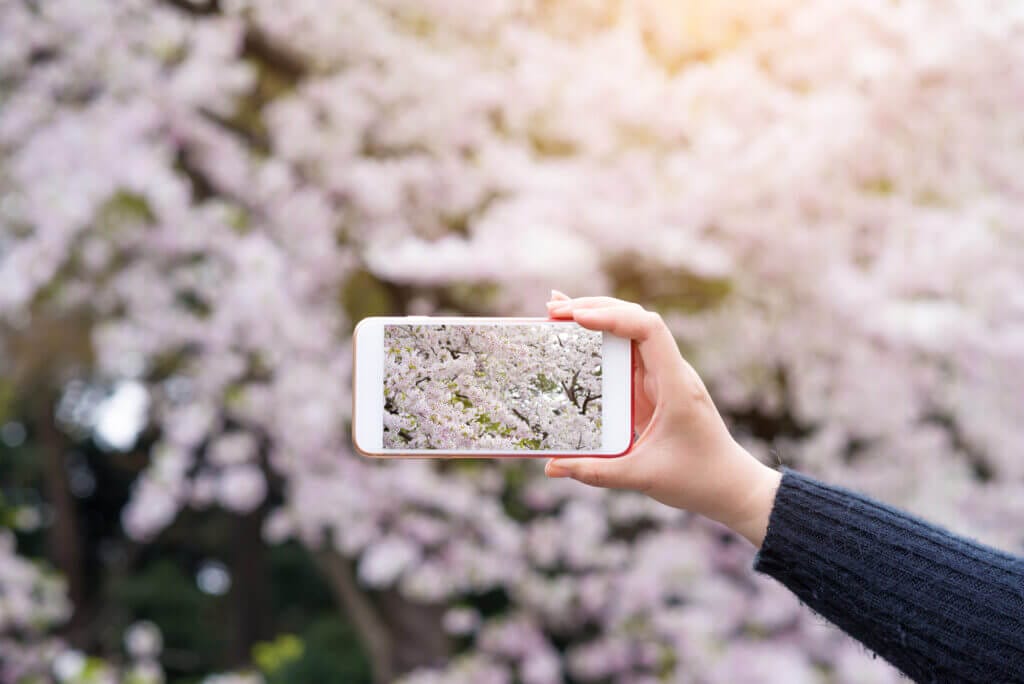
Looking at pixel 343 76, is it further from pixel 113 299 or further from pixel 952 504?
pixel 952 504

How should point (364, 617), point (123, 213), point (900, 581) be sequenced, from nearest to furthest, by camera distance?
point (900, 581), point (123, 213), point (364, 617)

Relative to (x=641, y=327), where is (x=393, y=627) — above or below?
below

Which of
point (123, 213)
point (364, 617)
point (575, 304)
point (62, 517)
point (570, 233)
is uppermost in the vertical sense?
point (575, 304)

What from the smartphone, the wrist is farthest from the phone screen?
the wrist

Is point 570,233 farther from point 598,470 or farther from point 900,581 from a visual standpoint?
point 900,581

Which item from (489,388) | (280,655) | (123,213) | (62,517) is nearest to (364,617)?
(280,655)

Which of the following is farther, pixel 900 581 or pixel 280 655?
pixel 280 655

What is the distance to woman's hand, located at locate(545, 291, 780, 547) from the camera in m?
1.14

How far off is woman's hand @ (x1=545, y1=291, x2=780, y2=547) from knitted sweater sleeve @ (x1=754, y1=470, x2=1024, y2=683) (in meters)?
0.05

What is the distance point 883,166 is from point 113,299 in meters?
3.27

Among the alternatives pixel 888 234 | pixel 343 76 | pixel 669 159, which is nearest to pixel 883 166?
pixel 888 234

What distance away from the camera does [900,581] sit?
113 cm

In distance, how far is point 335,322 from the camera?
130 inches

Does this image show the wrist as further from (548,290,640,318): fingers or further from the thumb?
(548,290,640,318): fingers
